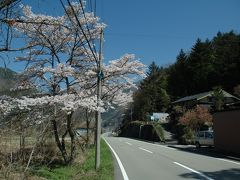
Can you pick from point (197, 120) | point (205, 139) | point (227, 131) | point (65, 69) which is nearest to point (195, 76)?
point (197, 120)

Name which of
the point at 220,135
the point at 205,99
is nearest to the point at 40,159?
the point at 220,135

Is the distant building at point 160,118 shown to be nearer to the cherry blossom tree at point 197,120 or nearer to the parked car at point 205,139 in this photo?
the cherry blossom tree at point 197,120

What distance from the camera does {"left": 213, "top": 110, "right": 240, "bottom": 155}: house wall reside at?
82.6 feet

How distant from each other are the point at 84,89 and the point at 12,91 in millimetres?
4403

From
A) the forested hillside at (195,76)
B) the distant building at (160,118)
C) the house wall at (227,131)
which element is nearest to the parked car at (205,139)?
the house wall at (227,131)

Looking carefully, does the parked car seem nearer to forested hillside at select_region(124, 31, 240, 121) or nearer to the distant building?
forested hillside at select_region(124, 31, 240, 121)

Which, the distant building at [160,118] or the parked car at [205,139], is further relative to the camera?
the distant building at [160,118]

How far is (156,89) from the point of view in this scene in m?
78.0

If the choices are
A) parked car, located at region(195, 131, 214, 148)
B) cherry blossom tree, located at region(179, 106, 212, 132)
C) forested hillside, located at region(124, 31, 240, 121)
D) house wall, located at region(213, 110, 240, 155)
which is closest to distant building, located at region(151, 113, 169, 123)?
forested hillside, located at region(124, 31, 240, 121)

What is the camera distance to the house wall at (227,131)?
25186mm

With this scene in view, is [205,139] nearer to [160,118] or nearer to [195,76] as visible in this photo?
[160,118]

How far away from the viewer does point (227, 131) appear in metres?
26.8

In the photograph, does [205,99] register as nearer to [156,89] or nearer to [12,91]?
[156,89]

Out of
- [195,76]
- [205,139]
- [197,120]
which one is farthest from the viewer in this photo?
[195,76]
